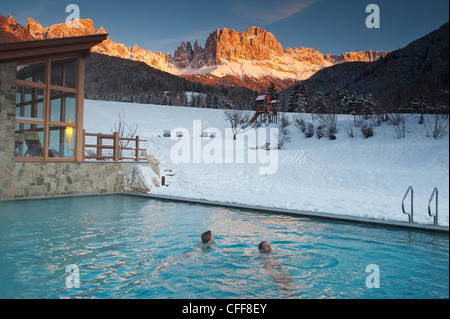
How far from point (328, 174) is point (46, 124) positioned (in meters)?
9.34

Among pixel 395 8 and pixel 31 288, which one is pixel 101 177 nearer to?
pixel 31 288

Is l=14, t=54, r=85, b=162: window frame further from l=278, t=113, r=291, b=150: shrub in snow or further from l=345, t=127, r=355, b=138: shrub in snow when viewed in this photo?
l=345, t=127, r=355, b=138: shrub in snow

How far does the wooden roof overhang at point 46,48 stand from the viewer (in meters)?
8.23

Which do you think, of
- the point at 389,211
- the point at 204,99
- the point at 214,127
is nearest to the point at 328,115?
the point at 214,127

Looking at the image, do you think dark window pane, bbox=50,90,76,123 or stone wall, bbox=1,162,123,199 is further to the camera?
dark window pane, bbox=50,90,76,123

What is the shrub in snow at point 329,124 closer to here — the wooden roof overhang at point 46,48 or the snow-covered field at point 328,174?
the snow-covered field at point 328,174

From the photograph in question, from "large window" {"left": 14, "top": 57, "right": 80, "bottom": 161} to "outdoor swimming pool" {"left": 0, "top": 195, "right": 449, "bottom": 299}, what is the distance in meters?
2.72

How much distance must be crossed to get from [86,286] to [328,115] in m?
16.9

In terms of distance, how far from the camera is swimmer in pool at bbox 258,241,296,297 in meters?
3.51

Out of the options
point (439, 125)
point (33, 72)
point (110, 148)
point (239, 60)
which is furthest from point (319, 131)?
point (239, 60)

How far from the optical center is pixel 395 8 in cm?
277

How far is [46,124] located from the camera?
31.1 feet

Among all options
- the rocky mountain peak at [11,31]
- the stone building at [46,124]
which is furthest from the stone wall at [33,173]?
the rocky mountain peak at [11,31]

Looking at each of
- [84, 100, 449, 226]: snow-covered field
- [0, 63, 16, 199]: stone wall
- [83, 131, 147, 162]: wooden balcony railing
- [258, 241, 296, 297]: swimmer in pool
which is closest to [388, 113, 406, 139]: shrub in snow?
[84, 100, 449, 226]: snow-covered field
